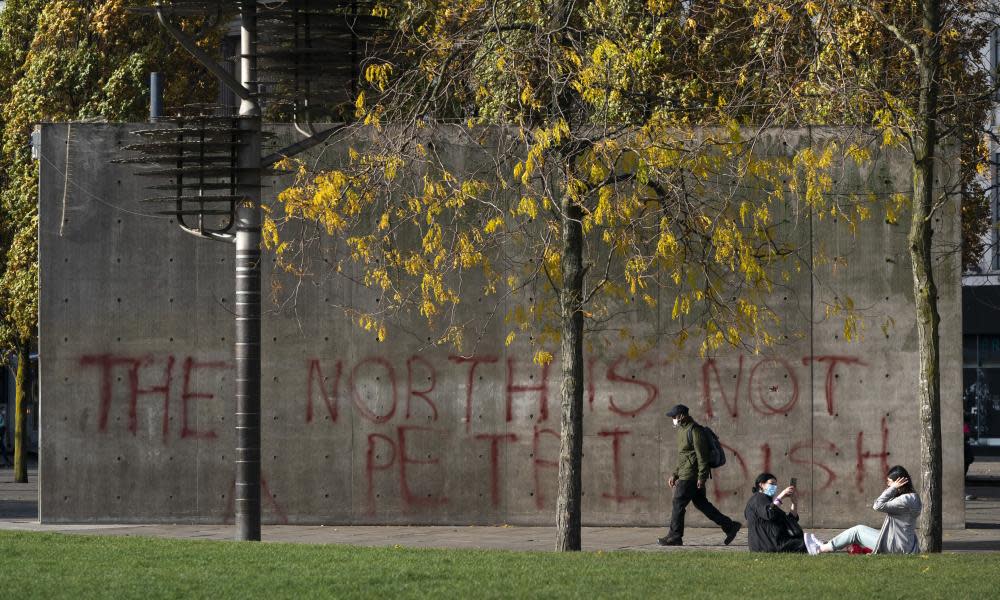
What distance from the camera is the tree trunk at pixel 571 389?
12008 millimetres

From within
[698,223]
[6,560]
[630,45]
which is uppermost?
[630,45]

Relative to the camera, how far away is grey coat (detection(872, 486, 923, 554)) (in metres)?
12.0

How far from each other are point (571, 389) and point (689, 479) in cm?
266

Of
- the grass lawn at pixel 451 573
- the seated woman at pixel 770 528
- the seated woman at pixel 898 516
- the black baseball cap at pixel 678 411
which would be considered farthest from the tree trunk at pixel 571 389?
the black baseball cap at pixel 678 411

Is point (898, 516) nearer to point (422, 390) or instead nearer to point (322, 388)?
point (422, 390)

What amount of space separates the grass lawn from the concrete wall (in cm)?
382

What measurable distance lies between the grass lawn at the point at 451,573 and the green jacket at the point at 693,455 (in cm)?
268

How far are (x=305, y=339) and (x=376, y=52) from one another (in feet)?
12.7

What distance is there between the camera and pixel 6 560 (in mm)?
10594

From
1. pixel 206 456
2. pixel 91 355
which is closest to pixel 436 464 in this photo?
pixel 206 456

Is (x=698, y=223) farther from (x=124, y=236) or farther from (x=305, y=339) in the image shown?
(x=124, y=236)

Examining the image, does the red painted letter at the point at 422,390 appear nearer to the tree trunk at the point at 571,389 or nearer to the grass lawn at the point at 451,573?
the tree trunk at the point at 571,389

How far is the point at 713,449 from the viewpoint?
1410 cm

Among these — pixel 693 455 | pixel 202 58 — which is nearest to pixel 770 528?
pixel 693 455
